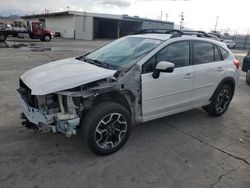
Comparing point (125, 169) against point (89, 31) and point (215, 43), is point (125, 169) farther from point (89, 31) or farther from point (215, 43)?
point (89, 31)

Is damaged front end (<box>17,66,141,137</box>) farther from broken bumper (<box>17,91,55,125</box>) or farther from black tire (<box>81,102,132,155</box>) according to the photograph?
black tire (<box>81,102,132,155</box>)

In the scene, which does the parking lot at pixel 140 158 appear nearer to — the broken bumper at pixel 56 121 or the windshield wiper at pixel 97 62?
the broken bumper at pixel 56 121

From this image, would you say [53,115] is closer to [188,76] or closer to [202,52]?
→ [188,76]

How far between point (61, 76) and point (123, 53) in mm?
1237

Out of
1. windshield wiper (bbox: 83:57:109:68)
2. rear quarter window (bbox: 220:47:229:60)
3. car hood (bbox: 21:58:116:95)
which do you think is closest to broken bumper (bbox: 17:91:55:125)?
car hood (bbox: 21:58:116:95)

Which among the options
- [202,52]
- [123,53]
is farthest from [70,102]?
[202,52]

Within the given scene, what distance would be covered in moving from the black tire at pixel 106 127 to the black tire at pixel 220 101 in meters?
2.25

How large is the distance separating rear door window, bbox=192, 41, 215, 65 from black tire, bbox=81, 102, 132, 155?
5.98 ft

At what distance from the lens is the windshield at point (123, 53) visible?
145 inches

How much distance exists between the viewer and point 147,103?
3.69 m

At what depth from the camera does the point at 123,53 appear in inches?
158

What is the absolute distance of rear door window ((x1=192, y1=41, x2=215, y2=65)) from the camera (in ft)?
14.3

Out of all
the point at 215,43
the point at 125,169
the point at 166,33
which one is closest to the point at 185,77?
the point at 166,33

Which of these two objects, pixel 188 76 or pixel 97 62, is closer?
pixel 97 62
